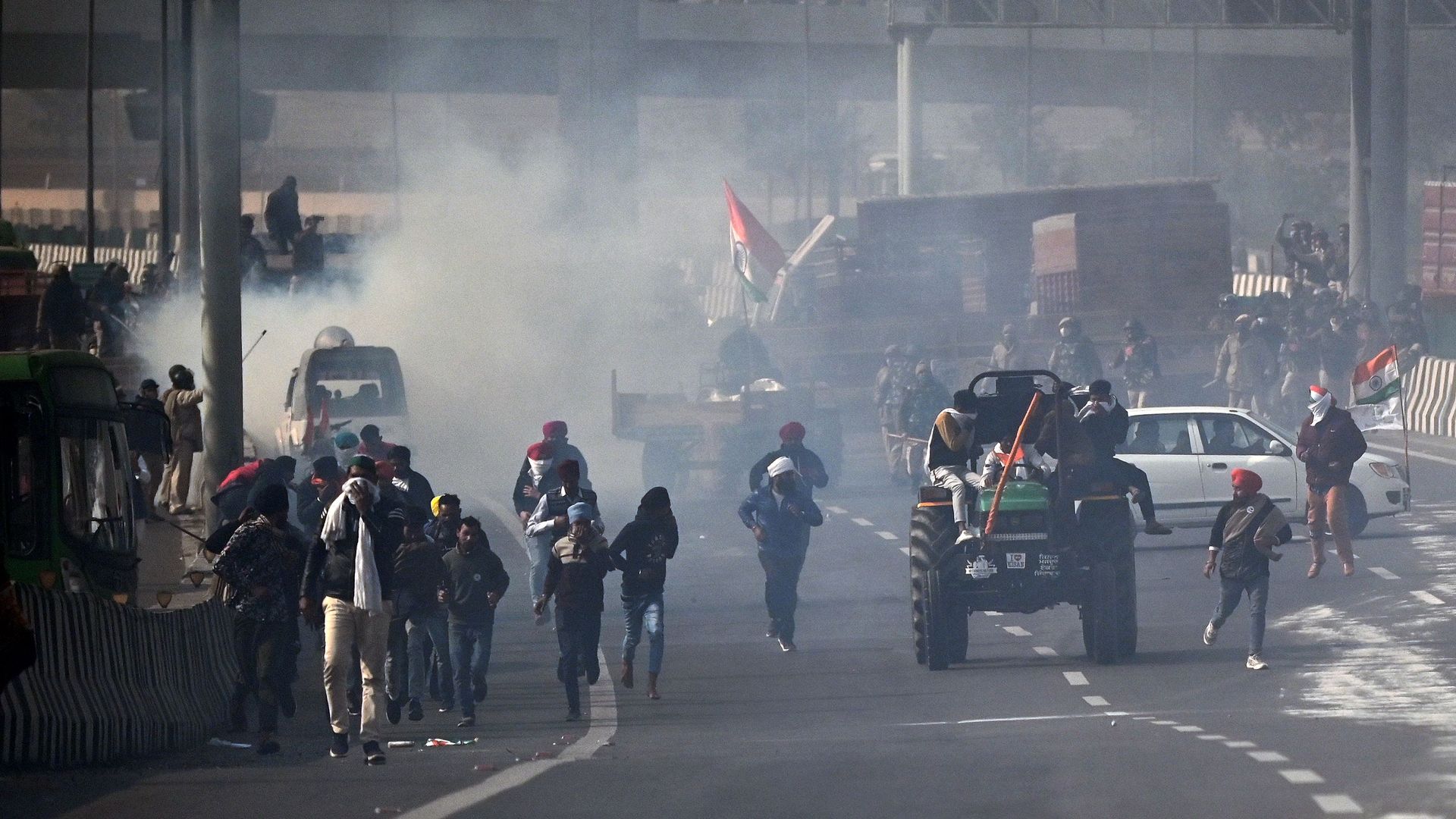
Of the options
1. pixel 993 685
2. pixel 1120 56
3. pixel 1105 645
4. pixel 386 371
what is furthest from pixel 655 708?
pixel 1120 56

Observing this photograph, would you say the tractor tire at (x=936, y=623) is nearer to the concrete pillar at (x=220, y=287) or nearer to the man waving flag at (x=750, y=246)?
the concrete pillar at (x=220, y=287)

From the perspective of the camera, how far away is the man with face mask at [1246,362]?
31.2 metres

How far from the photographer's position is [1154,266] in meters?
36.5

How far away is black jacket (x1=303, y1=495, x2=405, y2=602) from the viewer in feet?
41.4

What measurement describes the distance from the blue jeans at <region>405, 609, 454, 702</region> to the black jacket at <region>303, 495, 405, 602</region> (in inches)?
63.4

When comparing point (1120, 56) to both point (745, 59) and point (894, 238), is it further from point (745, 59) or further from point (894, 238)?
point (894, 238)

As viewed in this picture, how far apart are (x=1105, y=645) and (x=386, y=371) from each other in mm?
16273

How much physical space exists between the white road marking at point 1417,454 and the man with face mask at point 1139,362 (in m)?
3.14

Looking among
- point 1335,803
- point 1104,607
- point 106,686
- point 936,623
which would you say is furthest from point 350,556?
point 1335,803

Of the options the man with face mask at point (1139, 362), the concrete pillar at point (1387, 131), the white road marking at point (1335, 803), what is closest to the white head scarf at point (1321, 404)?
the man with face mask at point (1139, 362)

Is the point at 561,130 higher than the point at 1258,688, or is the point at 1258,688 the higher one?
the point at 561,130

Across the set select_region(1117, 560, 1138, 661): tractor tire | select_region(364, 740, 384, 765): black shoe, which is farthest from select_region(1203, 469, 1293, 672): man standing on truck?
select_region(364, 740, 384, 765): black shoe

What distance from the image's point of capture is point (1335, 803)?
957 cm

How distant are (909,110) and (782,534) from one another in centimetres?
4059
